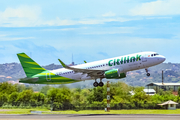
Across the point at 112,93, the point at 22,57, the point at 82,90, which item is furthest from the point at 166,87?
the point at 22,57

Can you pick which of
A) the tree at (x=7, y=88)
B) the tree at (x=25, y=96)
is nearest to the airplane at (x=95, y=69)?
the tree at (x=25, y=96)

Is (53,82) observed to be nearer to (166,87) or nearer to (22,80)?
(22,80)

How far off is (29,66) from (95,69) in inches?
607

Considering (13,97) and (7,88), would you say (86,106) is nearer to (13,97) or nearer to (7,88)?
(13,97)

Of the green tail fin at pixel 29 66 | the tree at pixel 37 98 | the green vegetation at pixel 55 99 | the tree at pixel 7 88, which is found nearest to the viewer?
the green tail fin at pixel 29 66

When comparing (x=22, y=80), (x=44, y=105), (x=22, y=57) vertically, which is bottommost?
(x=44, y=105)

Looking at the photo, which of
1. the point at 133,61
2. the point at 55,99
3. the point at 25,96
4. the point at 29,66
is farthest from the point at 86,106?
the point at 133,61

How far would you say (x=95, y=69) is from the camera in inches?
2451

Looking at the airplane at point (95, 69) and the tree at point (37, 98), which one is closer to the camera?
the airplane at point (95, 69)

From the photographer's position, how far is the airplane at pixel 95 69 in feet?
192

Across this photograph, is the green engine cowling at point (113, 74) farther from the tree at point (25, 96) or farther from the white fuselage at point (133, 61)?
the tree at point (25, 96)

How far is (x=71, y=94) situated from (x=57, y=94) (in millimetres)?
3514

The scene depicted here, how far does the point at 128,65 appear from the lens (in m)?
58.7

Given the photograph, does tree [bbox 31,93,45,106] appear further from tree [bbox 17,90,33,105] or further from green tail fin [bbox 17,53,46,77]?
green tail fin [bbox 17,53,46,77]
